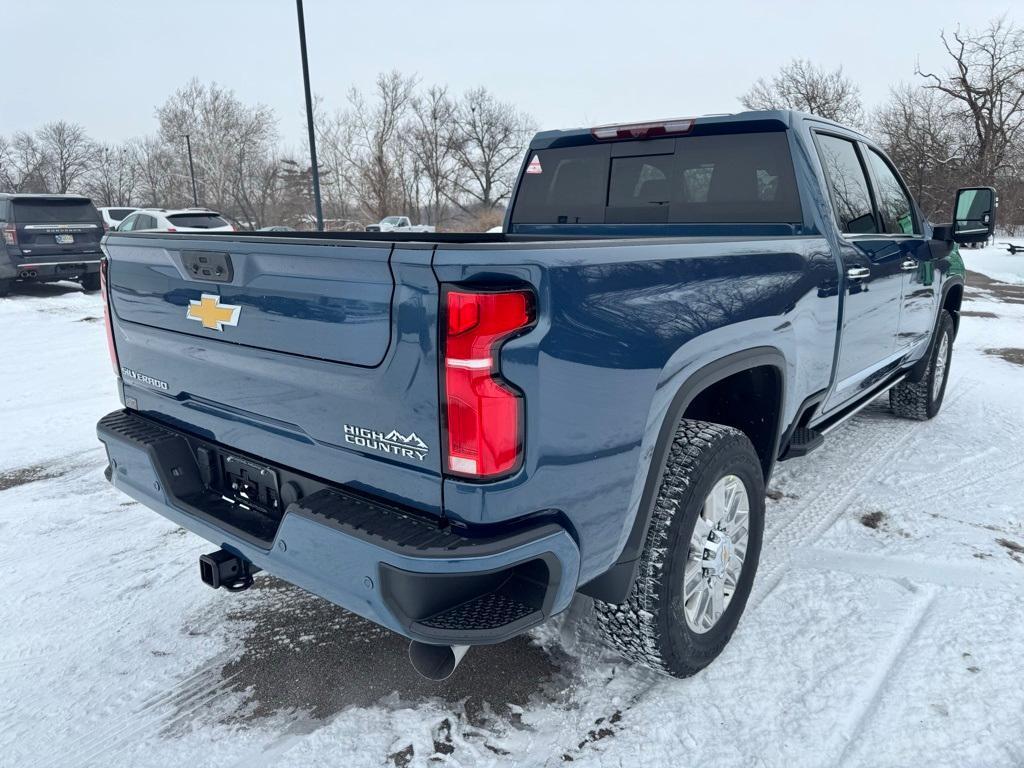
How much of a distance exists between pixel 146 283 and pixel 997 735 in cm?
310

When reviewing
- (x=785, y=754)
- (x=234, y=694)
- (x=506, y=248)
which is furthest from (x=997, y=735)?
(x=234, y=694)

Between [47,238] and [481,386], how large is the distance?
13.9 metres

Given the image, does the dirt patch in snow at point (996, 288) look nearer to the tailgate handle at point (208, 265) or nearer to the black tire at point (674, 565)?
the black tire at point (674, 565)

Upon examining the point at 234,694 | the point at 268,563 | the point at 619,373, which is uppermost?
the point at 619,373

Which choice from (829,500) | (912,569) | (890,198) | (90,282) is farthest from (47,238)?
(912,569)

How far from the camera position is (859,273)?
3.34 m

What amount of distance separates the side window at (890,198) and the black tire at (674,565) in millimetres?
2349

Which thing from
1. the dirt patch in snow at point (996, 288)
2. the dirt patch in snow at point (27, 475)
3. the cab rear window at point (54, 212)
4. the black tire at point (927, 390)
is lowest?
the dirt patch in snow at point (996, 288)

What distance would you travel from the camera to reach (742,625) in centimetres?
281

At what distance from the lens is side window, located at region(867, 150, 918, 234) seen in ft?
13.4

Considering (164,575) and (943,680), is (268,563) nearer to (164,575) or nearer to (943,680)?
(164,575)

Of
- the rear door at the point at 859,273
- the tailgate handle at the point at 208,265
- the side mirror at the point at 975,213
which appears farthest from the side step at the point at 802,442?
the tailgate handle at the point at 208,265

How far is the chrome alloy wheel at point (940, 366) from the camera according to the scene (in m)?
5.48

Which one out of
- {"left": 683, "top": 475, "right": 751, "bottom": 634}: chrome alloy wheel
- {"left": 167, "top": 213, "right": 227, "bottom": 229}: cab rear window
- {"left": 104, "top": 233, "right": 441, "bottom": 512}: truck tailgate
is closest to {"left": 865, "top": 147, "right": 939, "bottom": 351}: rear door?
{"left": 683, "top": 475, "right": 751, "bottom": 634}: chrome alloy wheel
